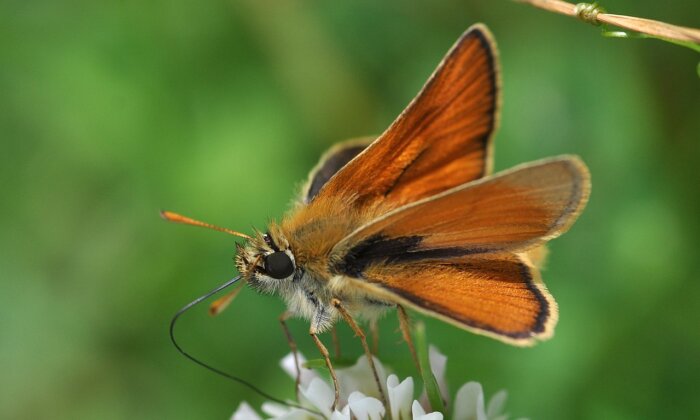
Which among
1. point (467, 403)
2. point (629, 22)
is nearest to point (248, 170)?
point (467, 403)

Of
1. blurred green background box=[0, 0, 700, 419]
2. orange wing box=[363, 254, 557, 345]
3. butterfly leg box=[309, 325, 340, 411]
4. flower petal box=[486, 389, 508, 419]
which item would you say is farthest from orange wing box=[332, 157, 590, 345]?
blurred green background box=[0, 0, 700, 419]

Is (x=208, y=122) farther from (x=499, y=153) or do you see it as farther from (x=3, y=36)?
(x=499, y=153)

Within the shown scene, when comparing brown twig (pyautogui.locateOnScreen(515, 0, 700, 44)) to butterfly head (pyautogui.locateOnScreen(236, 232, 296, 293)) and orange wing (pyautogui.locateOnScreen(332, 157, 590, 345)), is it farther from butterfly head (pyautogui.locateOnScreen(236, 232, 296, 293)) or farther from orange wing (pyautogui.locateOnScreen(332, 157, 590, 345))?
butterfly head (pyautogui.locateOnScreen(236, 232, 296, 293))

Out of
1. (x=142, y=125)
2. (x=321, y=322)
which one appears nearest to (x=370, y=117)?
(x=142, y=125)

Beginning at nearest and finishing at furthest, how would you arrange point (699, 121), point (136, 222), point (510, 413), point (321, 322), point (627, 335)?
1. point (321, 322)
2. point (510, 413)
3. point (627, 335)
4. point (699, 121)
5. point (136, 222)

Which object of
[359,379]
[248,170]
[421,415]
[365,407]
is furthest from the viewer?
[248,170]

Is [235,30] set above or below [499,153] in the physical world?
above

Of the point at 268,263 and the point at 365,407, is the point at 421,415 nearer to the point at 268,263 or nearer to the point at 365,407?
the point at 365,407
